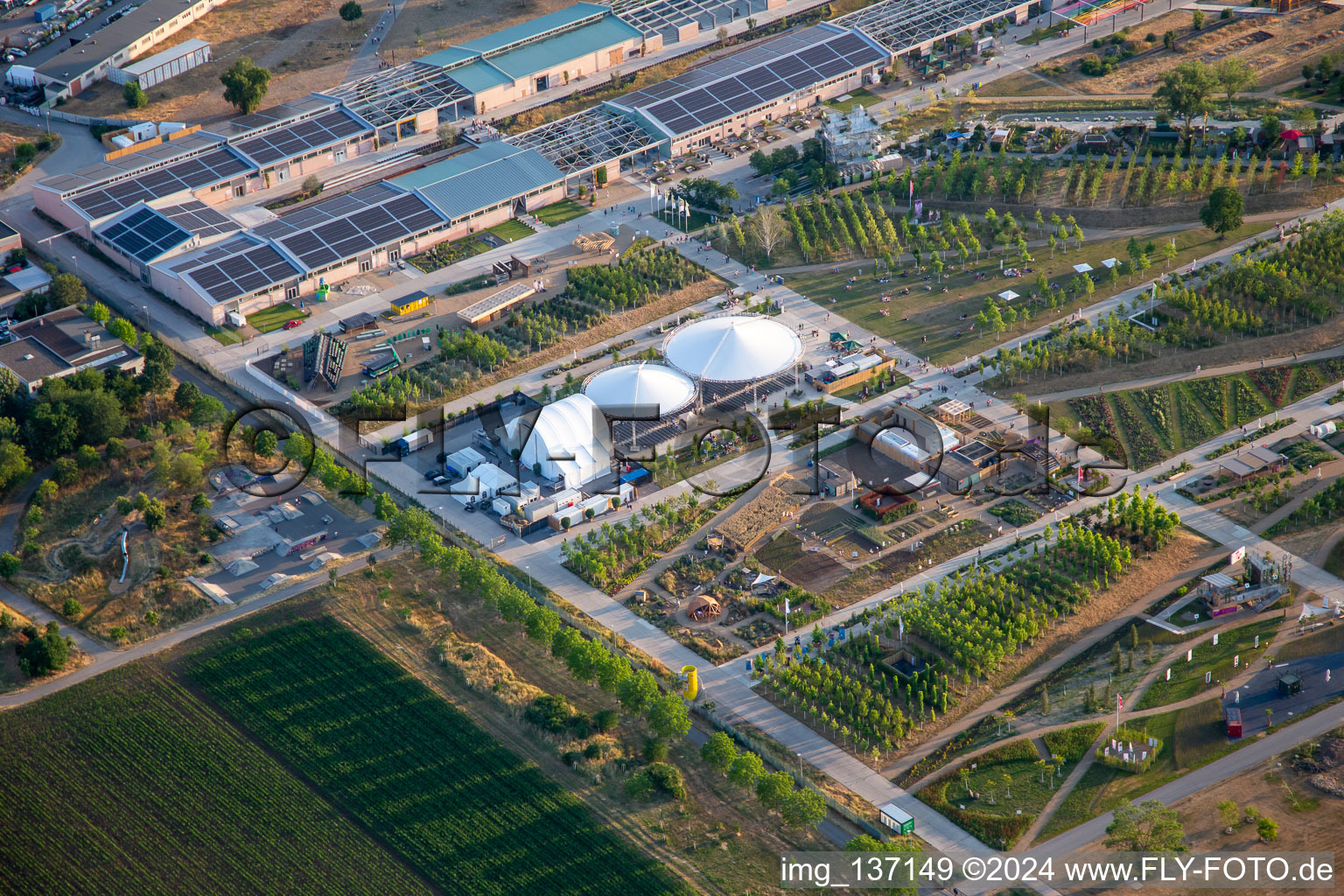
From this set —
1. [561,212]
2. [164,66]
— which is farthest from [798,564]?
[164,66]

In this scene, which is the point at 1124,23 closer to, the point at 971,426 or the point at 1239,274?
the point at 1239,274

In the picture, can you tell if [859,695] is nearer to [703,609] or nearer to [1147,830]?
[703,609]

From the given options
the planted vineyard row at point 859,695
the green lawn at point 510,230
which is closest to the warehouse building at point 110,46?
the green lawn at point 510,230

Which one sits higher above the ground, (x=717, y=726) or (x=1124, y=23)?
(x=1124, y=23)

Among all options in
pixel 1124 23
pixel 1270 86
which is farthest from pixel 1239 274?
pixel 1124 23

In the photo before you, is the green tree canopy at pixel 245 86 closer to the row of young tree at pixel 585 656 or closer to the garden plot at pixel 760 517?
the row of young tree at pixel 585 656

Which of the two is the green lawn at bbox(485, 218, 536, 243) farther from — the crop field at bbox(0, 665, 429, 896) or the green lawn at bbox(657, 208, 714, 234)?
the crop field at bbox(0, 665, 429, 896)
